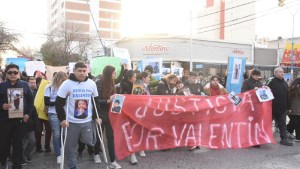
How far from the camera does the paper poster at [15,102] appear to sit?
5305 mm

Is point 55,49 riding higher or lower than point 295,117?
higher

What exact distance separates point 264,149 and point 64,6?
276ft

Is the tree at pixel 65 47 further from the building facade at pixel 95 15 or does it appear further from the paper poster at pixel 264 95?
the paper poster at pixel 264 95

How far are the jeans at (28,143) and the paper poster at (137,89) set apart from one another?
2072 millimetres

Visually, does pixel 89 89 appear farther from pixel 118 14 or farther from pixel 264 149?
pixel 118 14

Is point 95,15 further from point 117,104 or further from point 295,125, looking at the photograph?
point 117,104

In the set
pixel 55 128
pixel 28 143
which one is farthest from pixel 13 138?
pixel 55 128

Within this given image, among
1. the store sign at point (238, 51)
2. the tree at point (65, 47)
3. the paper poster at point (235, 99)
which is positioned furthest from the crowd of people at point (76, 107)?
the tree at point (65, 47)

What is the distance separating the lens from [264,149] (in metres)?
7.49

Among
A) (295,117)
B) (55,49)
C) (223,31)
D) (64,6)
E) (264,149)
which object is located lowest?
(264,149)

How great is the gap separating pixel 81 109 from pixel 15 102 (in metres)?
1.10

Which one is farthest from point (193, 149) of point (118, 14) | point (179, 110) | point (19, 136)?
point (118, 14)

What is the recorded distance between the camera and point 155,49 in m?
38.8

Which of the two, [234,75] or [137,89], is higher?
[234,75]
